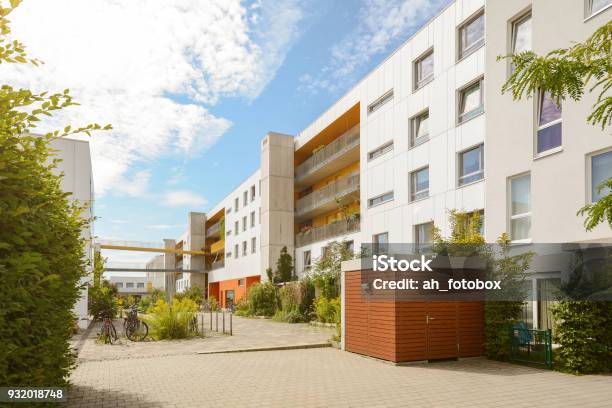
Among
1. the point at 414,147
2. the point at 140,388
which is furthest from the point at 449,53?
the point at 140,388

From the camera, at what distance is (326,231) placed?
3017 cm

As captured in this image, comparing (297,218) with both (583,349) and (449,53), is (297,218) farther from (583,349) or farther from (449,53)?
(583,349)

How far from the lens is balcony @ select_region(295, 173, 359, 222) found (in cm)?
2806

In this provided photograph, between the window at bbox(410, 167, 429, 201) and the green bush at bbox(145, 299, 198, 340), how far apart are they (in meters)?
9.96

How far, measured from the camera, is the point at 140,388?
29.2 feet

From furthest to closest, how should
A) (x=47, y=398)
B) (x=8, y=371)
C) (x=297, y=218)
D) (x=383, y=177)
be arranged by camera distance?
1. (x=297, y=218)
2. (x=383, y=177)
3. (x=47, y=398)
4. (x=8, y=371)

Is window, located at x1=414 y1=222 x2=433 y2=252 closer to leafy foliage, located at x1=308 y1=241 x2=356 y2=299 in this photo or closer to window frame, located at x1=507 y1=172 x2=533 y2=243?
leafy foliage, located at x1=308 y1=241 x2=356 y2=299

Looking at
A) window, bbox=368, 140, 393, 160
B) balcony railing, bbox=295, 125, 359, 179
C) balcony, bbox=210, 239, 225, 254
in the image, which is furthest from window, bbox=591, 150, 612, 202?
balcony, bbox=210, 239, 225, 254

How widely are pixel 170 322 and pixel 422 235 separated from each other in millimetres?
10155

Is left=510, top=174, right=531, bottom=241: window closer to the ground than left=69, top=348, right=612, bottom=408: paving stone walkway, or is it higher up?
higher up

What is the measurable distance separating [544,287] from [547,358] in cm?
397

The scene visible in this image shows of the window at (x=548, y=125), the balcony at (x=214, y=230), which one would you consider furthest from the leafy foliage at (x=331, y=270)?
the balcony at (x=214, y=230)

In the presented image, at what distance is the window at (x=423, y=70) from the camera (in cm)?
2088

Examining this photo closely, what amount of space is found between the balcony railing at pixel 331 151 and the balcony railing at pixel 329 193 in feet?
5.06
